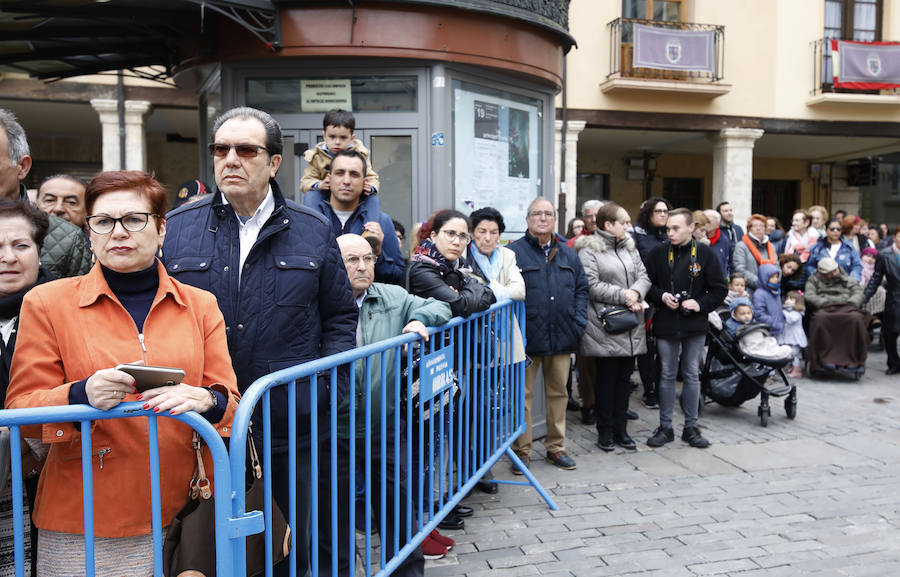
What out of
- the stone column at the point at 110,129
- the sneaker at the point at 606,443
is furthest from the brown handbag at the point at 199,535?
the stone column at the point at 110,129

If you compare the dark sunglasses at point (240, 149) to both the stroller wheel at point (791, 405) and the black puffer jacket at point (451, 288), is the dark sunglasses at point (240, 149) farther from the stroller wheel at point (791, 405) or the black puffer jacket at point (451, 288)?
the stroller wheel at point (791, 405)

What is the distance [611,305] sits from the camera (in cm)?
578

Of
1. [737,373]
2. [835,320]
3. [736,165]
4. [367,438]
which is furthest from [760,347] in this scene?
[736,165]

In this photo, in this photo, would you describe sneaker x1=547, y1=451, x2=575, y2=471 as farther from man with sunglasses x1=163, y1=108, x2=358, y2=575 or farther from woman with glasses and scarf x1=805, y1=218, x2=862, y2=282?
woman with glasses and scarf x1=805, y1=218, x2=862, y2=282

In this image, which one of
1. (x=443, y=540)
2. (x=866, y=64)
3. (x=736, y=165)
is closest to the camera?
(x=443, y=540)

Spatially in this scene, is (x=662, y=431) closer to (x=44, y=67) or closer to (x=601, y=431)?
(x=601, y=431)

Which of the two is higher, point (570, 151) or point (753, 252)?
point (570, 151)

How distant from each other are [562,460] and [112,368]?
4148mm

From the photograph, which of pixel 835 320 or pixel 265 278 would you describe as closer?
pixel 265 278

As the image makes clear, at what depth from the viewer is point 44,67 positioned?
6.93m

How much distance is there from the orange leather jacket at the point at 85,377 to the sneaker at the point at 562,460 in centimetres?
377

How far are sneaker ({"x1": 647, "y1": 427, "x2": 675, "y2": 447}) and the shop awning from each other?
14.5ft

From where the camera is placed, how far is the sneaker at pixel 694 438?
5.89 meters

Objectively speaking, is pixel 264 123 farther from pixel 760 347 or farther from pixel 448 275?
pixel 760 347
